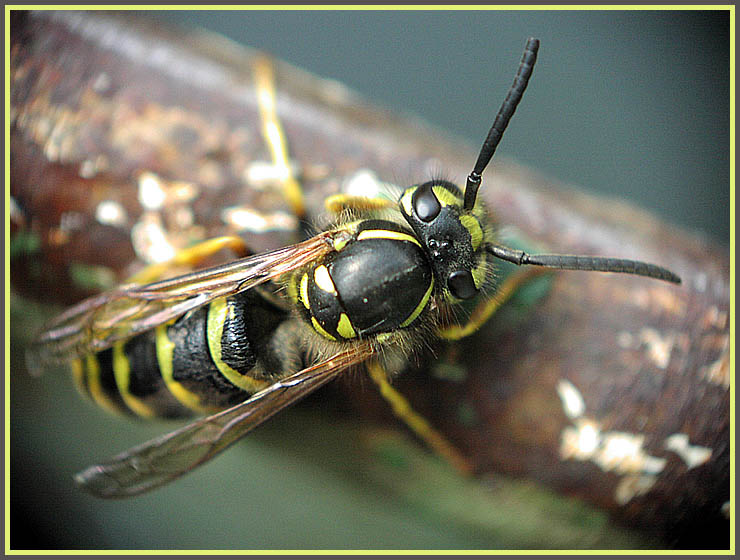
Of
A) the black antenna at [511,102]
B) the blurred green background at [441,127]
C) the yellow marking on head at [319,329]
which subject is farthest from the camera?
the blurred green background at [441,127]

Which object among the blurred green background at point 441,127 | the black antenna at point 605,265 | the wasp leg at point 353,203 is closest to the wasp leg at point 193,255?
the wasp leg at point 353,203

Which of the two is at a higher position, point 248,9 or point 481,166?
point 248,9

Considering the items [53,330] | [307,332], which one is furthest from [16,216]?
[307,332]

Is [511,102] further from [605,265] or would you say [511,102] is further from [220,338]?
[220,338]

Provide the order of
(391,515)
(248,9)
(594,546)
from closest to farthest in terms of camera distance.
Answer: (594,546) < (391,515) < (248,9)

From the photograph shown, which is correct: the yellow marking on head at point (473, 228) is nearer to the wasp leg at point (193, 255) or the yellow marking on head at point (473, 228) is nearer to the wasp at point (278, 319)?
the wasp at point (278, 319)

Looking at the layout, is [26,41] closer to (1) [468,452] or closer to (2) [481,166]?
(2) [481,166]

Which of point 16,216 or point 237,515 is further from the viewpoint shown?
point 237,515
